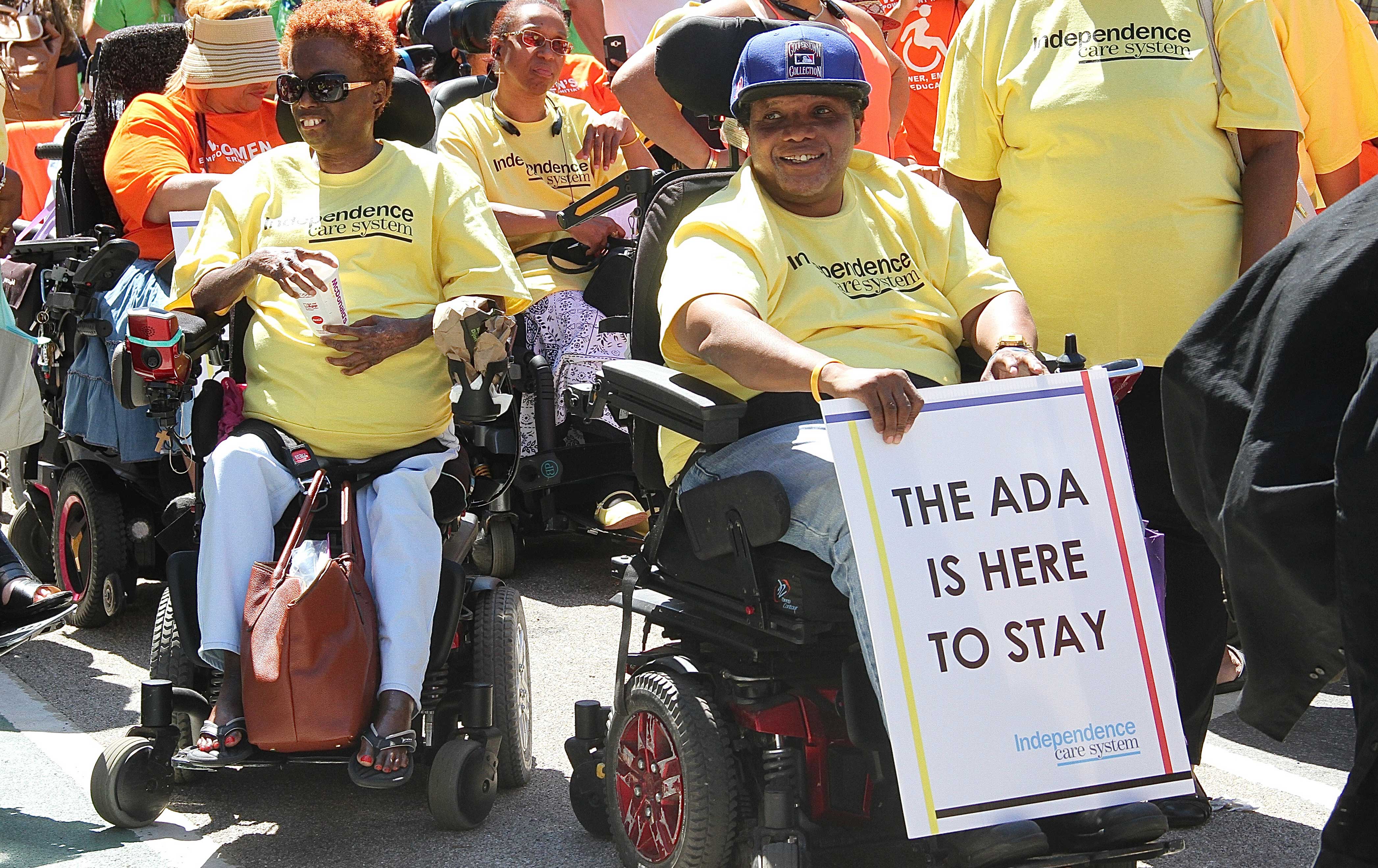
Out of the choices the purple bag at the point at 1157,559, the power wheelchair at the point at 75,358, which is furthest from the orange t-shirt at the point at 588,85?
the purple bag at the point at 1157,559

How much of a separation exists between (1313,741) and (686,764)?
2033 mm

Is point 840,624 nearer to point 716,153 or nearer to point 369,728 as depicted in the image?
point 369,728

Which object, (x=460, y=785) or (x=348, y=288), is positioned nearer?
(x=460, y=785)

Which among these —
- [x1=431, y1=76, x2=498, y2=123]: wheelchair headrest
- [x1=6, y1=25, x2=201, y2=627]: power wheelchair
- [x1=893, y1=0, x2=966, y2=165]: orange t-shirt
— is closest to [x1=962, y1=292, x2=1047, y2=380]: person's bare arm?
[x1=6, y1=25, x2=201, y2=627]: power wheelchair

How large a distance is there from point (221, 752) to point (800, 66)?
1920 mm

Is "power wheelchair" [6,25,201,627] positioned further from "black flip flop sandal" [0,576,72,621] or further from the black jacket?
the black jacket

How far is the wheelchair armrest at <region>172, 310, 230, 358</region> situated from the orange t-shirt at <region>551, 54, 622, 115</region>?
325 cm

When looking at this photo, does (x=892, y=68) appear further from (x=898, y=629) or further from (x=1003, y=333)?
(x=898, y=629)

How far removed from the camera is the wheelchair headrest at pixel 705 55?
358 cm

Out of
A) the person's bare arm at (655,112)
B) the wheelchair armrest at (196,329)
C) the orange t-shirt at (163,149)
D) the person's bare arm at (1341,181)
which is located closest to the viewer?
the wheelchair armrest at (196,329)

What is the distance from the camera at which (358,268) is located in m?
3.80

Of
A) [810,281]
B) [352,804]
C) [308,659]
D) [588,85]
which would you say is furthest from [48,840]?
[588,85]

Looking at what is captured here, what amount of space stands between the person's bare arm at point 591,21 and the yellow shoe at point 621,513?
9.65 ft

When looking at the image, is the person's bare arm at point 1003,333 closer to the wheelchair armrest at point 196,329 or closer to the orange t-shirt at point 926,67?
the wheelchair armrest at point 196,329
